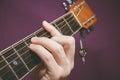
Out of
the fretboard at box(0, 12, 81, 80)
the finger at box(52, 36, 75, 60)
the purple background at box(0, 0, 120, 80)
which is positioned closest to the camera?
the fretboard at box(0, 12, 81, 80)

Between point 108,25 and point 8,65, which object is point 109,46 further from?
point 8,65

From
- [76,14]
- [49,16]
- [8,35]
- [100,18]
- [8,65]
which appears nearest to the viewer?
[8,65]

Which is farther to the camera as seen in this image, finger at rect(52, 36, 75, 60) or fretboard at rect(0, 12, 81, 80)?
finger at rect(52, 36, 75, 60)

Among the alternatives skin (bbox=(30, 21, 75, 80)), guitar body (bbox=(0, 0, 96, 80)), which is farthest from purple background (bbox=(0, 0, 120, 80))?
skin (bbox=(30, 21, 75, 80))

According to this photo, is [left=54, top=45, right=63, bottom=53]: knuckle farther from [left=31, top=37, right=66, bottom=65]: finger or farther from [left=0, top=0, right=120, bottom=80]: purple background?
[left=0, top=0, right=120, bottom=80]: purple background

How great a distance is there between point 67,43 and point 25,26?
383 mm

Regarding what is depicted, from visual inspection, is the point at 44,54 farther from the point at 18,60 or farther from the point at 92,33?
the point at 92,33

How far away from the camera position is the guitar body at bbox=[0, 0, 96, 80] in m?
0.80

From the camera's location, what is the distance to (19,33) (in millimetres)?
1245

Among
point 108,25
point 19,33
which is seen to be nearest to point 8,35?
point 19,33

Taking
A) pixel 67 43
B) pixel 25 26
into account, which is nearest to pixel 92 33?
pixel 25 26

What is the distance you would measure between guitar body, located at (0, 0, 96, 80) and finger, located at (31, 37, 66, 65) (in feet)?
0.11

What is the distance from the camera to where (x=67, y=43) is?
0.93 m

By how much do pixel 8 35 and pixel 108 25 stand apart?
0.55 metres
